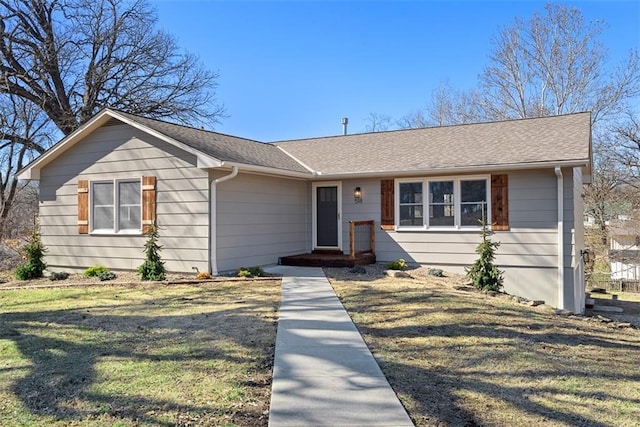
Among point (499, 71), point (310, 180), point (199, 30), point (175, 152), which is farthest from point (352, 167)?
point (499, 71)

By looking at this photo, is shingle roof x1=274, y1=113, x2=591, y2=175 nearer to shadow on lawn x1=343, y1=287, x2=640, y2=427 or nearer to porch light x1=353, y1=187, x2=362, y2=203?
porch light x1=353, y1=187, x2=362, y2=203

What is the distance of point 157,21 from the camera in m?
21.1

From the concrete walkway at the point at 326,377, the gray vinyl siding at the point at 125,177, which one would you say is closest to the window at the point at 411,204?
the gray vinyl siding at the point at 125,177

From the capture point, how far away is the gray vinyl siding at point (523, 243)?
959 centimetres

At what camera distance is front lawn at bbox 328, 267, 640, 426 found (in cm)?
328

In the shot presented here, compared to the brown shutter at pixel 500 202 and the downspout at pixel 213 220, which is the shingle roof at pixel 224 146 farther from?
the brown shutter at pixel 500 202

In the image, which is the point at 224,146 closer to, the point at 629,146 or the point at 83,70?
the point at 83,70

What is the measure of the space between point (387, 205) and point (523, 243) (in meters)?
3.19

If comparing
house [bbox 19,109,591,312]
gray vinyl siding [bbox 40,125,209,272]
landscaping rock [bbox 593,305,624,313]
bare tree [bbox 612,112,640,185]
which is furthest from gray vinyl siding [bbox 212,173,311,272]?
bare tree [bbox 612,112,640,185]

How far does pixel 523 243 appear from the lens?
985 cm

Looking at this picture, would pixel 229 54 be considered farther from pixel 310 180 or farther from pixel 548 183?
pixel 548 183

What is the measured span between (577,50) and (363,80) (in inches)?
430

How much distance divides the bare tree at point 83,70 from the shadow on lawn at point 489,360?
703 inches

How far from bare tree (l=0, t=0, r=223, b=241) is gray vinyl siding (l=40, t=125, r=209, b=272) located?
386 inches
